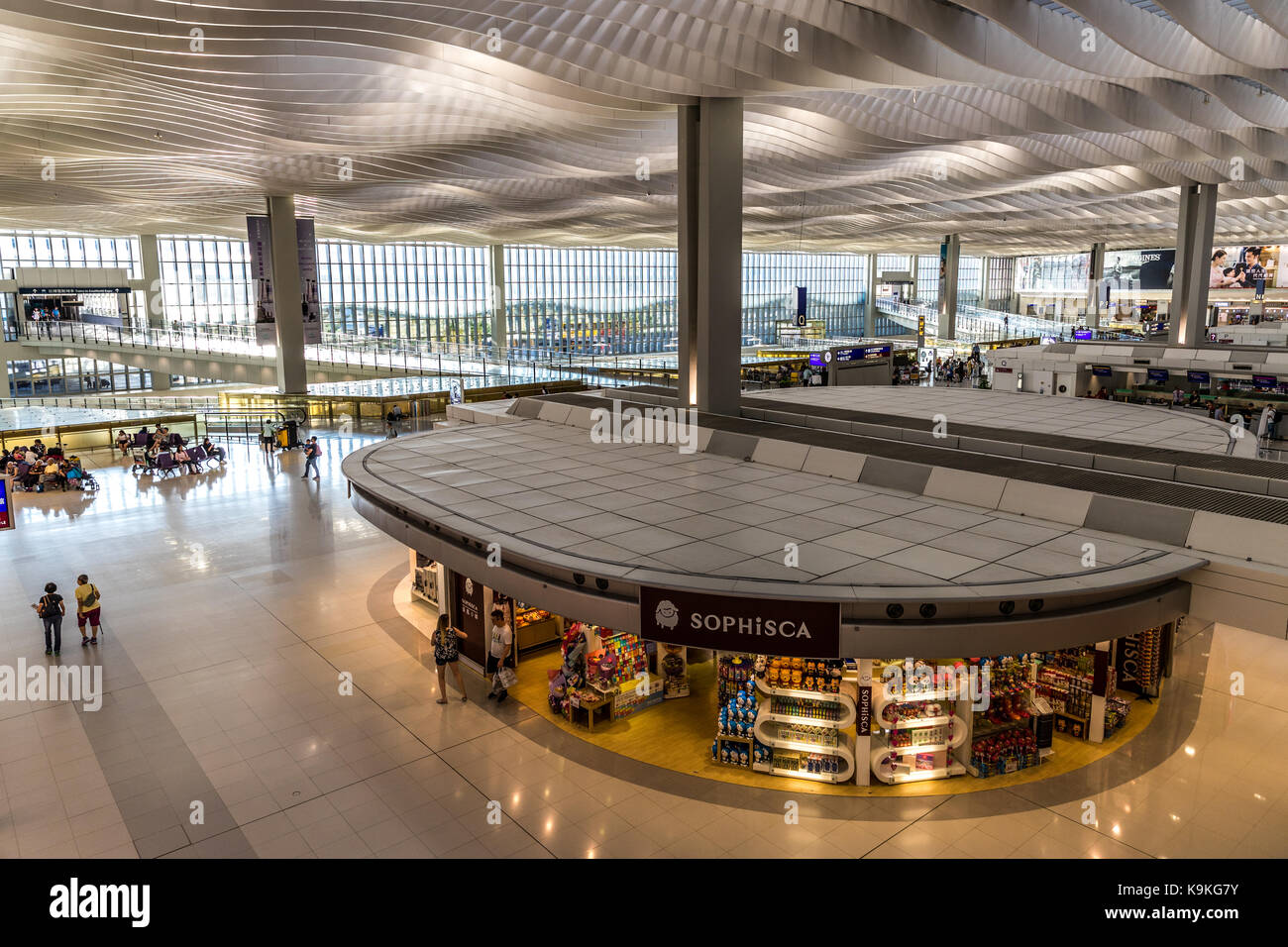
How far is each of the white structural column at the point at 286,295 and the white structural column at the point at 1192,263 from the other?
101 ft

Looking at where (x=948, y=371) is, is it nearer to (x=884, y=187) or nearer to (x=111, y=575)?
(x=884, y=187)

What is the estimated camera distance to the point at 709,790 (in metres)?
7.93

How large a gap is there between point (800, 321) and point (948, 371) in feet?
30.2

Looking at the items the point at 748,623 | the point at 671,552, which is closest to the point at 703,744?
the point at 671,552

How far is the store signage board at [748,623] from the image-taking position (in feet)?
23.0

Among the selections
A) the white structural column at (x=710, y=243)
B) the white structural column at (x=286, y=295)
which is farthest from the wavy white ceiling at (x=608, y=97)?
the white structural column at (x=286, y=295)

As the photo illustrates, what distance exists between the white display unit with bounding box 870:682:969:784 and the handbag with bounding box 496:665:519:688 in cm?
425

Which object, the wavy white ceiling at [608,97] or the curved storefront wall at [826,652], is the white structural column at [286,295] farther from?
the curved storefront wall at [826,652]

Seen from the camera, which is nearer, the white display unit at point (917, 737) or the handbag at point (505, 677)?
the white display unit at point (917, 737)

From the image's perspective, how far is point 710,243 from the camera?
48.9 ft

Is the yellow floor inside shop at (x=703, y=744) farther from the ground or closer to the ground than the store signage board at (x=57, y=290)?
closer to the ground

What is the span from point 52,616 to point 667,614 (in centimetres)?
833

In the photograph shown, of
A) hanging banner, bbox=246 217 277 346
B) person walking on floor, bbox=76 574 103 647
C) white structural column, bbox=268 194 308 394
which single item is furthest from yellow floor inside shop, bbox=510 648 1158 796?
hanging banner, bbox=246 217 277 346
